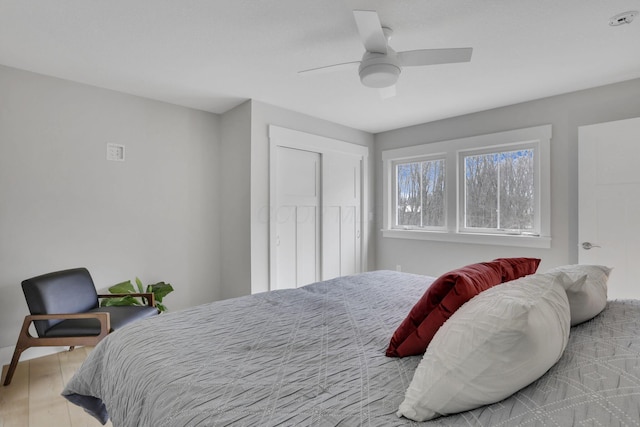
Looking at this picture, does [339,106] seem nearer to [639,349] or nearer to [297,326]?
[297,326]

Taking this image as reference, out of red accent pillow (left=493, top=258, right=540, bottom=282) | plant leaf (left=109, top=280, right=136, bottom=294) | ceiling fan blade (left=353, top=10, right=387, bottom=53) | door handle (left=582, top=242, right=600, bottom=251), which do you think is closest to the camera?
red accent pillow (left=493, top=258, right=540, bottom=282)

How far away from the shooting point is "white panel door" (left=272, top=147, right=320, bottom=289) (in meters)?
3.73

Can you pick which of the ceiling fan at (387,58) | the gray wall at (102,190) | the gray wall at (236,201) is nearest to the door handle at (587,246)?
the ceiling fan at (387,58)

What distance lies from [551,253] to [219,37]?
11.9 feet

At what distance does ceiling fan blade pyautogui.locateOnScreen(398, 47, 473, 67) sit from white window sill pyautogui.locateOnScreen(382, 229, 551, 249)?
2.32m

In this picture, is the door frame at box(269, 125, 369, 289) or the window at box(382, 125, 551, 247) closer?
the window at box(382, 125, 551, 247)

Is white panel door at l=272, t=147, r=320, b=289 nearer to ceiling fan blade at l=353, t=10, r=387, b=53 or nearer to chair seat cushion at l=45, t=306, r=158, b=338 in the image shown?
chair seat cushion at l=45, t=306, r=158, b=338

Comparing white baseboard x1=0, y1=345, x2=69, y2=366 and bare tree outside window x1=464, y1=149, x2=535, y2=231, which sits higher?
bare tree outside window x1=464, y1=149, x2=535, y2=231

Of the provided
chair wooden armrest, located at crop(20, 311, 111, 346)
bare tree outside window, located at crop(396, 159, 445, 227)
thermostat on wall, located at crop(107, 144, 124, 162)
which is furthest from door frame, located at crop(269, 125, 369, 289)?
chair wooden armrest, located at crop(20, 311, 111, 346)

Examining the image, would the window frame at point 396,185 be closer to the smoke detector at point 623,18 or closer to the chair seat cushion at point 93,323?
the smoke detector at point 623,18

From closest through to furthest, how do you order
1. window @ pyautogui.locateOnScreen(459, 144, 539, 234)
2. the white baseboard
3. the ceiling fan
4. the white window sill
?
the ceiling fan → the white baseboard → the white window sill → window @ pyautogui.locateOnScreen(459, 144, 539, 234)

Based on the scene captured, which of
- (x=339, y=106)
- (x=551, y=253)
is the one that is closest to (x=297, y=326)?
(x=339, y=106)

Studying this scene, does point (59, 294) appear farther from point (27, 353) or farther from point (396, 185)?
point (396, 185)

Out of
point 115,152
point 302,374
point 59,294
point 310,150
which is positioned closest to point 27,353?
point 59,294
